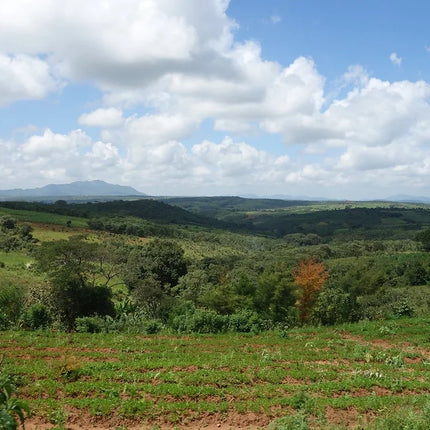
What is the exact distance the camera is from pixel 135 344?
1686cm

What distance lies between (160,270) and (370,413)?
63145 mm

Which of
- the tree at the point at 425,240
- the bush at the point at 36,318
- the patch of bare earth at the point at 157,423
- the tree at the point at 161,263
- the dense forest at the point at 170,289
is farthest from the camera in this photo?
the tree at the point at 425,240

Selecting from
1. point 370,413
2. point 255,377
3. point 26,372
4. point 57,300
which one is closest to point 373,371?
Result: point 370,413

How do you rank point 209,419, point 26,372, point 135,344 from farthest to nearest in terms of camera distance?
point 135,344
point 26,372
point 209,419

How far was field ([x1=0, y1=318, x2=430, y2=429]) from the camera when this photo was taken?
9977 mm

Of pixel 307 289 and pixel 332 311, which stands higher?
pixel 332 311

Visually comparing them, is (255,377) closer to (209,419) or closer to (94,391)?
(209,419)

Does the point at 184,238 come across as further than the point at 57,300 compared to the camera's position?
Yes

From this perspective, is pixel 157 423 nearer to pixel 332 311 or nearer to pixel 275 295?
pixel 332 311

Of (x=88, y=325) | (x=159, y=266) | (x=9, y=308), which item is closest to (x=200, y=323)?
(x=88, y=325)

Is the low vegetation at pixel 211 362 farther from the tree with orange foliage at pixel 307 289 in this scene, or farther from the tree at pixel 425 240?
the tree at pixel 425 240

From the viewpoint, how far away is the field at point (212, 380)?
9.98m

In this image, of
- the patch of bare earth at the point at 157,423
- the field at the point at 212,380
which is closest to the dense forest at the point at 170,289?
the field at the point at 212,380

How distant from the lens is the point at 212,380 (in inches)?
477
